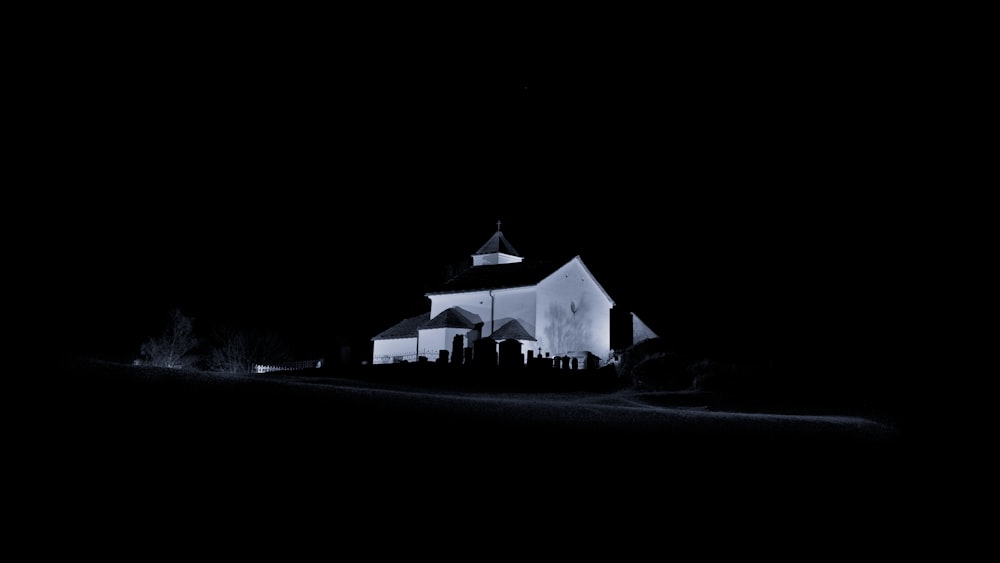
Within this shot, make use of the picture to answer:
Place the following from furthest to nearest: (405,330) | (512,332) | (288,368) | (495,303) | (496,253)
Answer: (496,253) < (405,330) < (495,303) < (288,368) < (512,332)

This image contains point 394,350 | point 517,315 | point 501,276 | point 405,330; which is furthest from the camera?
point 501,276

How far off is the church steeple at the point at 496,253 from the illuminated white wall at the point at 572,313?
6.59m

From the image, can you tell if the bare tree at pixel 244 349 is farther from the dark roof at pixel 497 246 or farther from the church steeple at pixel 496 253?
the dark roof at pixel 497 246

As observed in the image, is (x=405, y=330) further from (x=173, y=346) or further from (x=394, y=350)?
→ (x=173, y=346)

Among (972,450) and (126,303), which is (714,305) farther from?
(972,450)

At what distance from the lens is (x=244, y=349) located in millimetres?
41969

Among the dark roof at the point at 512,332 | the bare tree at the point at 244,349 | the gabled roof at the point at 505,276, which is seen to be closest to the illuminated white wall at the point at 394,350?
the gabled roof at the point at 505,276

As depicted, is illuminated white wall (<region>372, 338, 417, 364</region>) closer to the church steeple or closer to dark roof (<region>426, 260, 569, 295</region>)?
dark roof (<region>426, 260, 569, 295</region>)

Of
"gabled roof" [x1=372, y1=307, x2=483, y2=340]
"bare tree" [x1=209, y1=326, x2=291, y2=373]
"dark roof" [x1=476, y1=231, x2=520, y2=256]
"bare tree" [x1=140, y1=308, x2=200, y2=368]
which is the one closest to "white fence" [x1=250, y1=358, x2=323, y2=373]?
"bare tree" [x1=209, y1=326, x2=291, y2=373]

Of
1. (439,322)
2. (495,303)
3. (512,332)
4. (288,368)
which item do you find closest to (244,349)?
(288,368)

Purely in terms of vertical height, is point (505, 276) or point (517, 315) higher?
point (505, 276)

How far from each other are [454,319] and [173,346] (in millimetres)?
13773

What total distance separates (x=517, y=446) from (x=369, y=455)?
1.96 m

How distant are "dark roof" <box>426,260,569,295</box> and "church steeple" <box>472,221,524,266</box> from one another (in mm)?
2941
